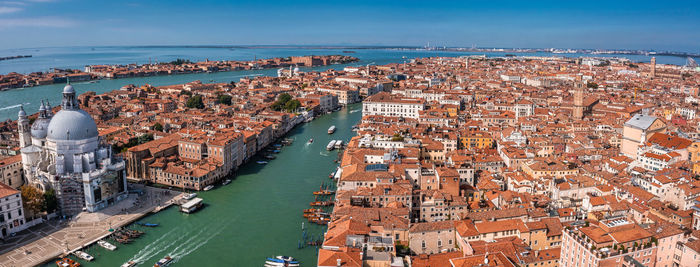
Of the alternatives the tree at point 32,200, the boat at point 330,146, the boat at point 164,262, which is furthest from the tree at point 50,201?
the boat at point 330,146

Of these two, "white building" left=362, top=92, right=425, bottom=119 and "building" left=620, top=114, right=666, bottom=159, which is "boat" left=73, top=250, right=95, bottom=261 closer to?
"building" left=620, top=114, right=666, bottom=159

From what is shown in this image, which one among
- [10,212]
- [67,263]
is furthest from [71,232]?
[67,263]

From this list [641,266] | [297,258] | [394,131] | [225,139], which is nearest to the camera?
[641,266]

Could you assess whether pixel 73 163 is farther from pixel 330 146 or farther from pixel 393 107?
pixel 393 107

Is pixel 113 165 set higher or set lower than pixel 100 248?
higher

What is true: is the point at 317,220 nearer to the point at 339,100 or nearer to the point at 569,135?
the point at 569,135

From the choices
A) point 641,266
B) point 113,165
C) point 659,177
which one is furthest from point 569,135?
point 113,165
